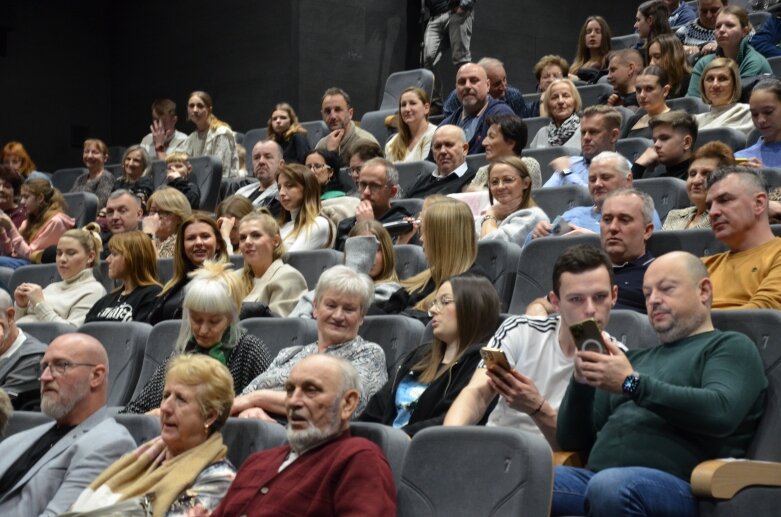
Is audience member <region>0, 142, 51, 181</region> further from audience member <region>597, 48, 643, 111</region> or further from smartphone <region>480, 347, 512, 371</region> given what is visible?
smartphone <region>480, 347, 512, 371</region>

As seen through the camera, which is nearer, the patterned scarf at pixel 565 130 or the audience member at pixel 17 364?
the audience member at pixel 17 364

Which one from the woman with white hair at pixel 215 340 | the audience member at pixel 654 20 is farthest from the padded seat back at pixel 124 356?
the audience member at pixel 654 20

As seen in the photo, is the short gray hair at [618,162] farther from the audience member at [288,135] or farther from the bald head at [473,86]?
the audience member at [288,135]

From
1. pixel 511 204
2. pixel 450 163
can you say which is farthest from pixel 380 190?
pixel 511 204

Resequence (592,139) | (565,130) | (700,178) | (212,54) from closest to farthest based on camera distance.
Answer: (700,178) → (592,139) → (565,130) → (212,54)

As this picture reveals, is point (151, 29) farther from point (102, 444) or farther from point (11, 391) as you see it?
point (102, 444)

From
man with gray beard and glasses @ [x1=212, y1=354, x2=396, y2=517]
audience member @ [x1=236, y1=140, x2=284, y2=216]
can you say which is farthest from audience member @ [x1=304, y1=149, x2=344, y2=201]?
man with gray beard and glasses @ [x1=212, y1=354, x2=396, y2=517]

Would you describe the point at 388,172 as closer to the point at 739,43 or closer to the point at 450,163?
the point at 450,163

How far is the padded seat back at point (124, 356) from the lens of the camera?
13.7ft

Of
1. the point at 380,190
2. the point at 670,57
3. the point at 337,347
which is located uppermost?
the point at 670,57

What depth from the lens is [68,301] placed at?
Answer: 5141 millimetres

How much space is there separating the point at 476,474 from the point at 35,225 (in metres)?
4.46

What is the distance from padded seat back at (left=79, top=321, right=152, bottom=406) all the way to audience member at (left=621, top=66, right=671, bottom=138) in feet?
8.32

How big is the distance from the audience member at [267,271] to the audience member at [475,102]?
1970 mm
